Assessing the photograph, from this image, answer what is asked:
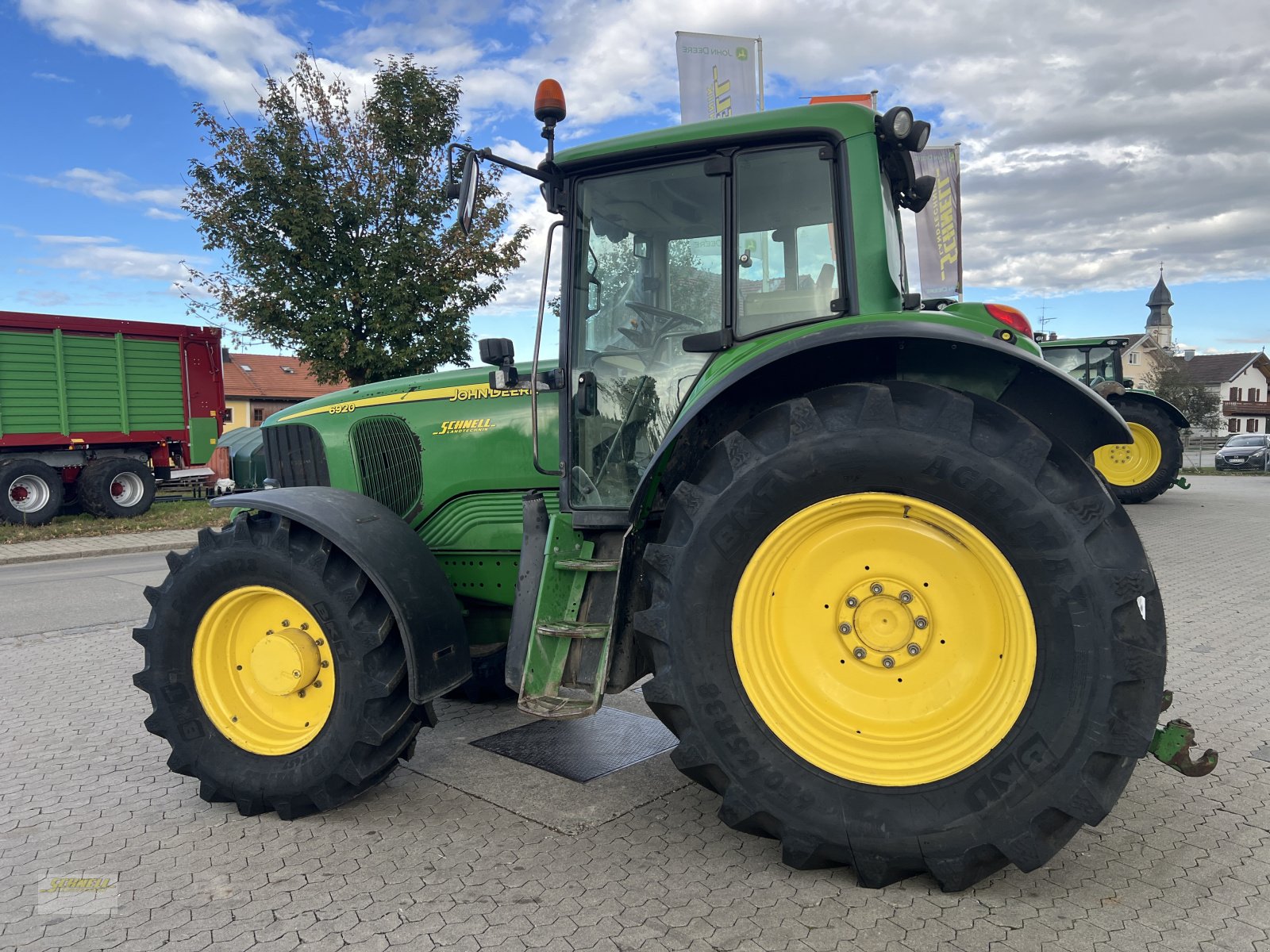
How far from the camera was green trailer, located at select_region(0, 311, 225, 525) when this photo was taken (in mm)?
13102

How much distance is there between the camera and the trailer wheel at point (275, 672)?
121 inches

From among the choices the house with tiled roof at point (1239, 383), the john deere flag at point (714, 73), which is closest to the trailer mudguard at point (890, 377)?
the john deere flag at point (714, 73)

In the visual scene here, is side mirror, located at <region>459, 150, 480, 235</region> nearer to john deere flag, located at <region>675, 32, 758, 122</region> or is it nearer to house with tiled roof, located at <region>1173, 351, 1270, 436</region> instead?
john deere flag, located at <region>675, 32, 758, 122</region>

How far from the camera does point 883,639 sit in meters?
2.60

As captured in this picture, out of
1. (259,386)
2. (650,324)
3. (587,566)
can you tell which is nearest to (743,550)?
(587,566)

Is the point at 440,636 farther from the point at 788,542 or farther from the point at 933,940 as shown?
the point at 933,940

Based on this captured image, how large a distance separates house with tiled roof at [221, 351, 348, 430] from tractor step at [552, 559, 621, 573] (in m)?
40.9

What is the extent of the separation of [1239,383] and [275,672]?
82.1 metres

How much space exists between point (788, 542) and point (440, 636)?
52.5 inches

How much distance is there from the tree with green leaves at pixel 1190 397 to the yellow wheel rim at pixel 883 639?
49.4 metres

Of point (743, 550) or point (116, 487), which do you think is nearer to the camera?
point (743, 550)

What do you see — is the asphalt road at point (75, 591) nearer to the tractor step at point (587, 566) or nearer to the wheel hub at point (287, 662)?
the wheel hub at point (287, 662)

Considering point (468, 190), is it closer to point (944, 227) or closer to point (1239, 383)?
point (944, 227)

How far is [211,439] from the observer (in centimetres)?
1533
